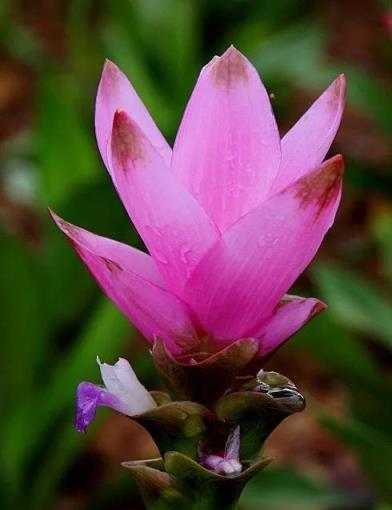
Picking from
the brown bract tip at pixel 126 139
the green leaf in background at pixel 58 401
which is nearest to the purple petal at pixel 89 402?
the brown bract tip at pixel 126 139

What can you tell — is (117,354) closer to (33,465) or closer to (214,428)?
(33,465)

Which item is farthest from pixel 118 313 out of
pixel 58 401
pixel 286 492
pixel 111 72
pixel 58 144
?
pixel 111 72

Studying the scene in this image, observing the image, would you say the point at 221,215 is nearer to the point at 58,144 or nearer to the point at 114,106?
the point at 114,106

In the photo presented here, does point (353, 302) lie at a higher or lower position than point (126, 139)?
lower

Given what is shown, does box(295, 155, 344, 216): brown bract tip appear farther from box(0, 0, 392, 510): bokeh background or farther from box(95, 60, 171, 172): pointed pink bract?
box(0, 0, 392, 510): bokeh background

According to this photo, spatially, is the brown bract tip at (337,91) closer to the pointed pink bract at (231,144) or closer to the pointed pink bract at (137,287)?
the pointed pink bract at (231,144)

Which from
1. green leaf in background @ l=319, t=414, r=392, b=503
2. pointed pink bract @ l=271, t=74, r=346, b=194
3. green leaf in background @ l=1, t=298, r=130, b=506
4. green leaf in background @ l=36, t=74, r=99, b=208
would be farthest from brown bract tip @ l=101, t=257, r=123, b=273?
green leaf in background @ l=36, t=74, r=99, b=208
